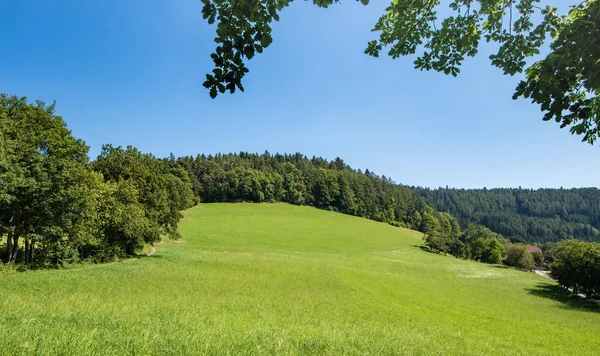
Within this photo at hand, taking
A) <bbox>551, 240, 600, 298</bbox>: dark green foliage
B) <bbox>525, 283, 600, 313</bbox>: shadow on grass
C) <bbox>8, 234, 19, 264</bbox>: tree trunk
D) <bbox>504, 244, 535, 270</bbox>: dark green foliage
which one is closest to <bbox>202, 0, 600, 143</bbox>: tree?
<bbox>8, 234, 19, 264</bbox>: tree trunk

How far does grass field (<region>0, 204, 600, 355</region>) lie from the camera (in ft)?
19.5

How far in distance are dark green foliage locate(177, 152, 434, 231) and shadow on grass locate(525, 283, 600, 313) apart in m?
67.0

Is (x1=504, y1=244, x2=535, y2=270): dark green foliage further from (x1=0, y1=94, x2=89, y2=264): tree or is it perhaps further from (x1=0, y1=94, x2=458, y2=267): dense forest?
(x1=0, y1=94, x2=89, y2=264): tree

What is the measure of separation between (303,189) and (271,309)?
101783 mm

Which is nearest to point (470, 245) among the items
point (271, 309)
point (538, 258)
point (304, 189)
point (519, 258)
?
point (519, 258)

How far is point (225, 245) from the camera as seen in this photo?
53938 millimetres

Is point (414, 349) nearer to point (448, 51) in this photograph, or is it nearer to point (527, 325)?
point (448, 51)

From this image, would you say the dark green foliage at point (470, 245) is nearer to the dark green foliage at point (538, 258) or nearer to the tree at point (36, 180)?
the dark green foliage at point (538, 258)

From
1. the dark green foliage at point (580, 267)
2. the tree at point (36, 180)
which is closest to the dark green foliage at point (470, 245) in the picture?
the dark green foliage at point (580, 267)

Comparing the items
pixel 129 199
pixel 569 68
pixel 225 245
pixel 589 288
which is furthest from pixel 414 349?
pixel 589 288

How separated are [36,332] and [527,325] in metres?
27.4

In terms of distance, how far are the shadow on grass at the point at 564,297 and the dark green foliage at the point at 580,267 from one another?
2.09 metres

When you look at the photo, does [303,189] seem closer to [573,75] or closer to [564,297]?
[564,297]

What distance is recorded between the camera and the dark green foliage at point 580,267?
46.6 meters
